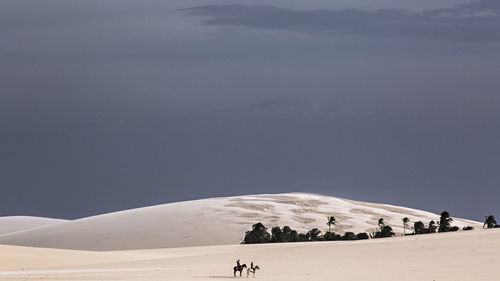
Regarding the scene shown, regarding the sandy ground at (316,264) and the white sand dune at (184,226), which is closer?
the sandy ground at (316,264)

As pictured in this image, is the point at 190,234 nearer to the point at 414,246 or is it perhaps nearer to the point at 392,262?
the point at 414,246

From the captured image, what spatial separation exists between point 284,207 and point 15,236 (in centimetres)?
5826

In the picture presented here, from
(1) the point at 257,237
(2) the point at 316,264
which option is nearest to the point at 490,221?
(1) the point at 257,237

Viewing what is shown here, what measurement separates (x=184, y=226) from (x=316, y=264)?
116m

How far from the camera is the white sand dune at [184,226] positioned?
6250 inches

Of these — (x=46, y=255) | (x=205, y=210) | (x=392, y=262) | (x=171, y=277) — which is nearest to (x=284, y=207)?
(x=205, y=210)

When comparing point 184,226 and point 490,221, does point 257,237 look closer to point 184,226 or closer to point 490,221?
point 490,221

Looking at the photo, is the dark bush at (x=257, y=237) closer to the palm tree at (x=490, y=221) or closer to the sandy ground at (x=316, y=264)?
the palm tree at (x=490, y=221)

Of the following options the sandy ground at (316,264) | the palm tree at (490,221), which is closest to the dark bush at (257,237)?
the palm tree at (490,221)

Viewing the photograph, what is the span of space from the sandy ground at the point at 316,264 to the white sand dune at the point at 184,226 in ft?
256

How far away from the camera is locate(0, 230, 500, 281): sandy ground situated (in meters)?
44.9

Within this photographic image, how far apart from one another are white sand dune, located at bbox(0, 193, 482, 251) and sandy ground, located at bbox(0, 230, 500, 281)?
77.9 m

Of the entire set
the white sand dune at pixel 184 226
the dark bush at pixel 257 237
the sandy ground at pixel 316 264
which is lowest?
the sandy ground at pixel 316 264

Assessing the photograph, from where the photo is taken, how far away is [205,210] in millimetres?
190500
